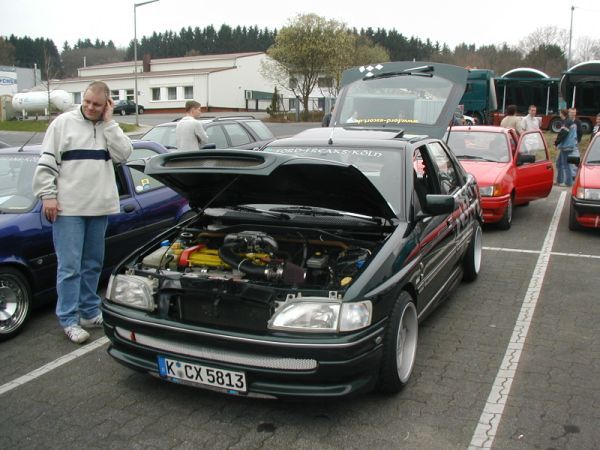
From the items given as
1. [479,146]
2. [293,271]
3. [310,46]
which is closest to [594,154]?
[479,146]

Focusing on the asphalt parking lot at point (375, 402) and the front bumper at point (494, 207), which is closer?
the asphalt parking lot at point (375, 402)

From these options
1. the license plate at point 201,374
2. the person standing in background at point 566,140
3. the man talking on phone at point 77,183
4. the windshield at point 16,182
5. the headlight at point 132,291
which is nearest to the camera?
the license plate at point 201,374

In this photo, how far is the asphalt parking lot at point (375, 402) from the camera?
318cm

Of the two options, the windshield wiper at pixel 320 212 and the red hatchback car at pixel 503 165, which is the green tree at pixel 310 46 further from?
the windshield wiper at pixel 320 212

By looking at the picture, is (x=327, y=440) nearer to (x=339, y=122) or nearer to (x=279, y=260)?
(x=279, y=260)

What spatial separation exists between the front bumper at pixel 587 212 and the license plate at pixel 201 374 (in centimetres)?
668

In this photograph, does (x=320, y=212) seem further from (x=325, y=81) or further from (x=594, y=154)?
(x=325, y=81)

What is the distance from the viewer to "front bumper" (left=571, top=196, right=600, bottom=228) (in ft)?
26.7

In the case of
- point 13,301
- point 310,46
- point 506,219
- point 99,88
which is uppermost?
point 310,46

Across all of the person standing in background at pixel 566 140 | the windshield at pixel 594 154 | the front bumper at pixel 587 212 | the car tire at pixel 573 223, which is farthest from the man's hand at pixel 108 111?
the person standing in background at pixel 566 140

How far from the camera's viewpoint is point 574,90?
90.2ft

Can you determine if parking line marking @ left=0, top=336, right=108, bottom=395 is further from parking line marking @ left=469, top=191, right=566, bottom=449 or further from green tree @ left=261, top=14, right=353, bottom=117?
green tree @ left=261, top=14, right=353, bottom=117

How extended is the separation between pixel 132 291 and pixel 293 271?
101 centimetres

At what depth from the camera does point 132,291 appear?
3.63 meters
